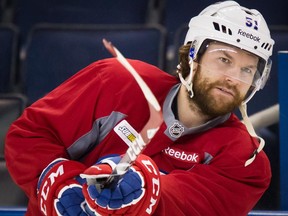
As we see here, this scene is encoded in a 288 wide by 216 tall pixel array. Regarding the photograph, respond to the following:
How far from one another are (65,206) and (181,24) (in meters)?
1.47

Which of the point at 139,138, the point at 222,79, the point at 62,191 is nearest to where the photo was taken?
the point at 139,138

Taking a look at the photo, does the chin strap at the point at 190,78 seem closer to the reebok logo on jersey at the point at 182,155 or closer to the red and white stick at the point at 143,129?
the reebok logo on jersey at the point at 182,155

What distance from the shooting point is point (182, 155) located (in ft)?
5.44

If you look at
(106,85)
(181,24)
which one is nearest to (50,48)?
(181,24)

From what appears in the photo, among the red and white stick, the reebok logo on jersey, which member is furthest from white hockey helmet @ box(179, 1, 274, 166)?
the red and white stick

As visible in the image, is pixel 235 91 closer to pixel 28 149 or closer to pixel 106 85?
pixel 106 85

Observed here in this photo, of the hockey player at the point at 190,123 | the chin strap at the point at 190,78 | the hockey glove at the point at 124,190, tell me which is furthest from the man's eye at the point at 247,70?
the hockey glove at the point at 124,190

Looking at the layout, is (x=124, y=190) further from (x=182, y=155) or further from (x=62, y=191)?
(x=182, y=155)

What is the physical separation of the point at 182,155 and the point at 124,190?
385mm

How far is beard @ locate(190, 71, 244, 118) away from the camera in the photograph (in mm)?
1608

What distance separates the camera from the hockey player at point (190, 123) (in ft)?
5.23

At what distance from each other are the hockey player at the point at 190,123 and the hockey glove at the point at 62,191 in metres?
0.06

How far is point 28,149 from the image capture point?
159 centimetres

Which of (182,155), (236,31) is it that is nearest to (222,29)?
(236,31)
